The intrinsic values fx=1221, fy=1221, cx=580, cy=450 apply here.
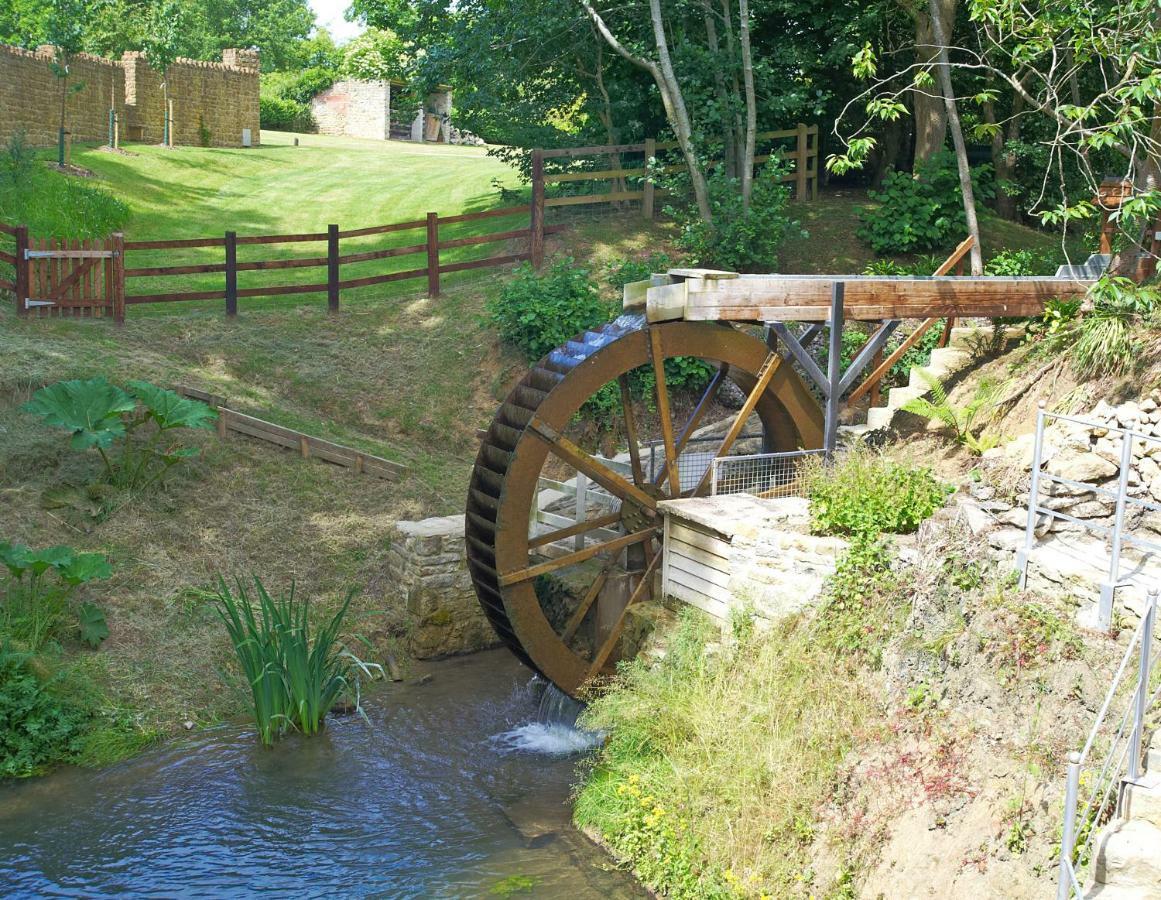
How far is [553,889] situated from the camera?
7348 millimetres

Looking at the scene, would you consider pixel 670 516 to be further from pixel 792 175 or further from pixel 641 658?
pixel 792 175

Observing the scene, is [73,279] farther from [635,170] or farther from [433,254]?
[635,170]

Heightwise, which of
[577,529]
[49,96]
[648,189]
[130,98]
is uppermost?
[130,98]

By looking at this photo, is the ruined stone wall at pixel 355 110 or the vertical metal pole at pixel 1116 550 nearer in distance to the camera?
the vertical metal pole at pixel 1116 550

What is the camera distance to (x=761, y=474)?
10258mm

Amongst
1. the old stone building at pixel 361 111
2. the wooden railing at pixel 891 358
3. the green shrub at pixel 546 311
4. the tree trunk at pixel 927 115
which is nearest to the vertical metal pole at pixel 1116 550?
the wooden railing at pixel 891 358

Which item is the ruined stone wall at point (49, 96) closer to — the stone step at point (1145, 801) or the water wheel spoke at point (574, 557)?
the water wheel spoke at point (574, 557)

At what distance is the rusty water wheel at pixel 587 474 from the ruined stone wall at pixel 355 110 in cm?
2843

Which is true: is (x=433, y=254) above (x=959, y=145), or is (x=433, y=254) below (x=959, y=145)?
below

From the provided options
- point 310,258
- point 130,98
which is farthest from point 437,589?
point 130,98

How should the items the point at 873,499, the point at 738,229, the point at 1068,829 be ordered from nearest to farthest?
the point at 1068,829, the point at 873,499, the point at 738,229

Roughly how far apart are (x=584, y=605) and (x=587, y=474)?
109cm

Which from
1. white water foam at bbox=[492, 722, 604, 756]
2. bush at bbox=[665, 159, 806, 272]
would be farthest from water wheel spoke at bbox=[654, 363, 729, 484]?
bush at bbox=[665, 159, 806, 272]

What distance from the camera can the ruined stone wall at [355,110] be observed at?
36844 mm
